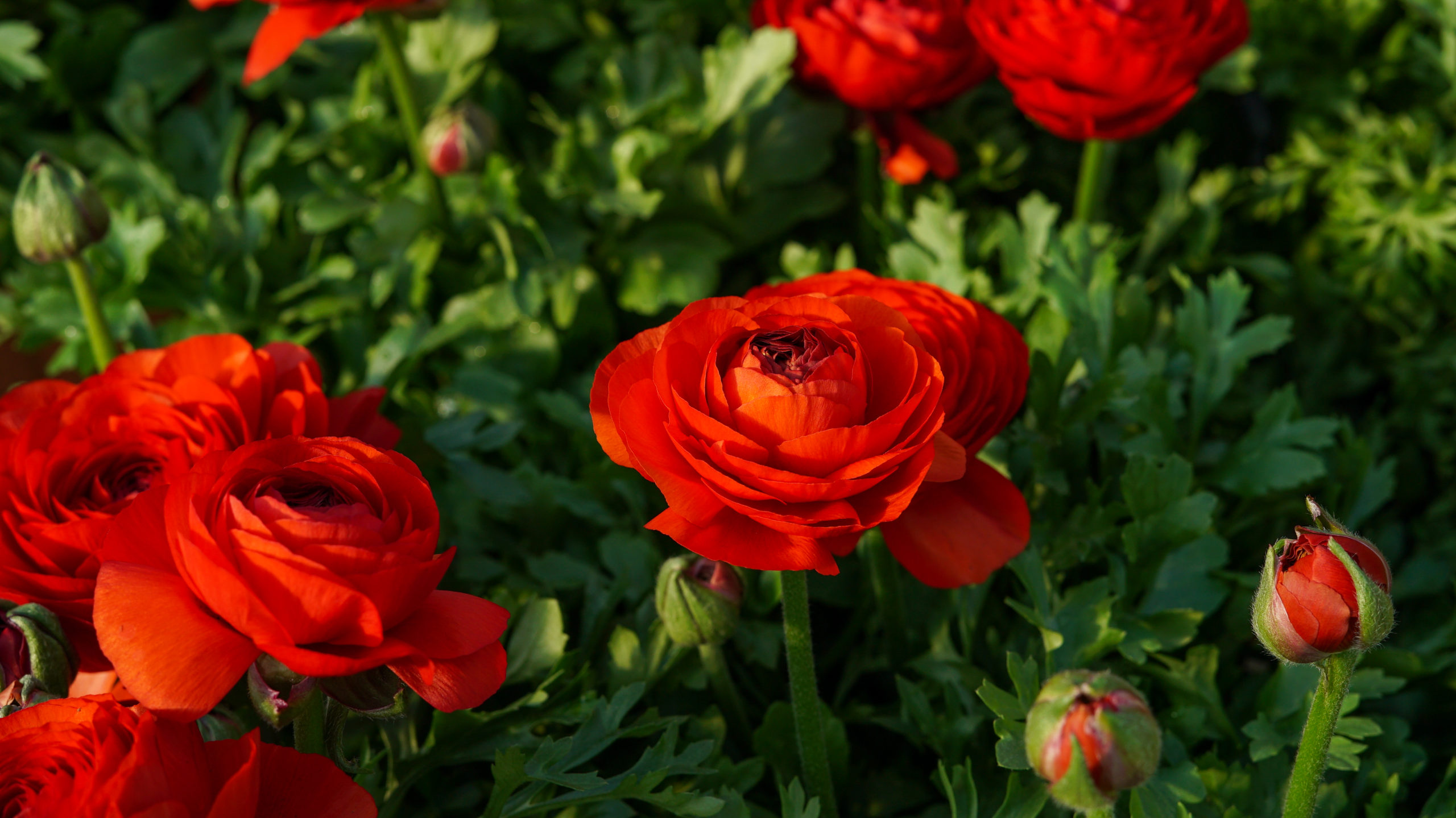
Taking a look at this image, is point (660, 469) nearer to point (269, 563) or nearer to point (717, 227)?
point (269, 563)

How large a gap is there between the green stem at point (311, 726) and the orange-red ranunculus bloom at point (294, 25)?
0.55m

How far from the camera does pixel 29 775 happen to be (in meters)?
0.53

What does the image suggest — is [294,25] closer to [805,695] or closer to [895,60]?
[895,60]

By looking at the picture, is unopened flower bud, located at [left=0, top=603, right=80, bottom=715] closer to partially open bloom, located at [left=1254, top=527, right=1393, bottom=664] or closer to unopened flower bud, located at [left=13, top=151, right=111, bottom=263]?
unopened flower bud, located at [left=13, top=151, right=111, bottom=263]

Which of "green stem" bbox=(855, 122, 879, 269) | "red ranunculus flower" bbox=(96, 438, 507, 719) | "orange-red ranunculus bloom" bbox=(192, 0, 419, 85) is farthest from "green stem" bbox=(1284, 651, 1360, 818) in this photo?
"orange-red ranunculus bloom" bbox=(192, 0, 419, 85)

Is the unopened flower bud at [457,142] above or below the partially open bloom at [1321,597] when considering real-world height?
below

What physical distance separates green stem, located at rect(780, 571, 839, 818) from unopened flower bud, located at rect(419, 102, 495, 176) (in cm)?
59

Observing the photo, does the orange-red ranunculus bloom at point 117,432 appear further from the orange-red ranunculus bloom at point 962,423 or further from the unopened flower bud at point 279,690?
the orange-red ranunculus bloom at point 962,423

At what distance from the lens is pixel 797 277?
1.13m

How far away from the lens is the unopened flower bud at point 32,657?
609mm

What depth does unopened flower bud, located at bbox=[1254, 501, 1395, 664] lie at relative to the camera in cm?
56

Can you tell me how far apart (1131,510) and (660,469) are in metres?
0.41

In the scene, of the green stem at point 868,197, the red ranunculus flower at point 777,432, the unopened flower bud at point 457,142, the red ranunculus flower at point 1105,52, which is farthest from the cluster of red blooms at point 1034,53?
the red ranunculus flower at point 777,432

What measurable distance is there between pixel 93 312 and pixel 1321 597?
863 millimetres
